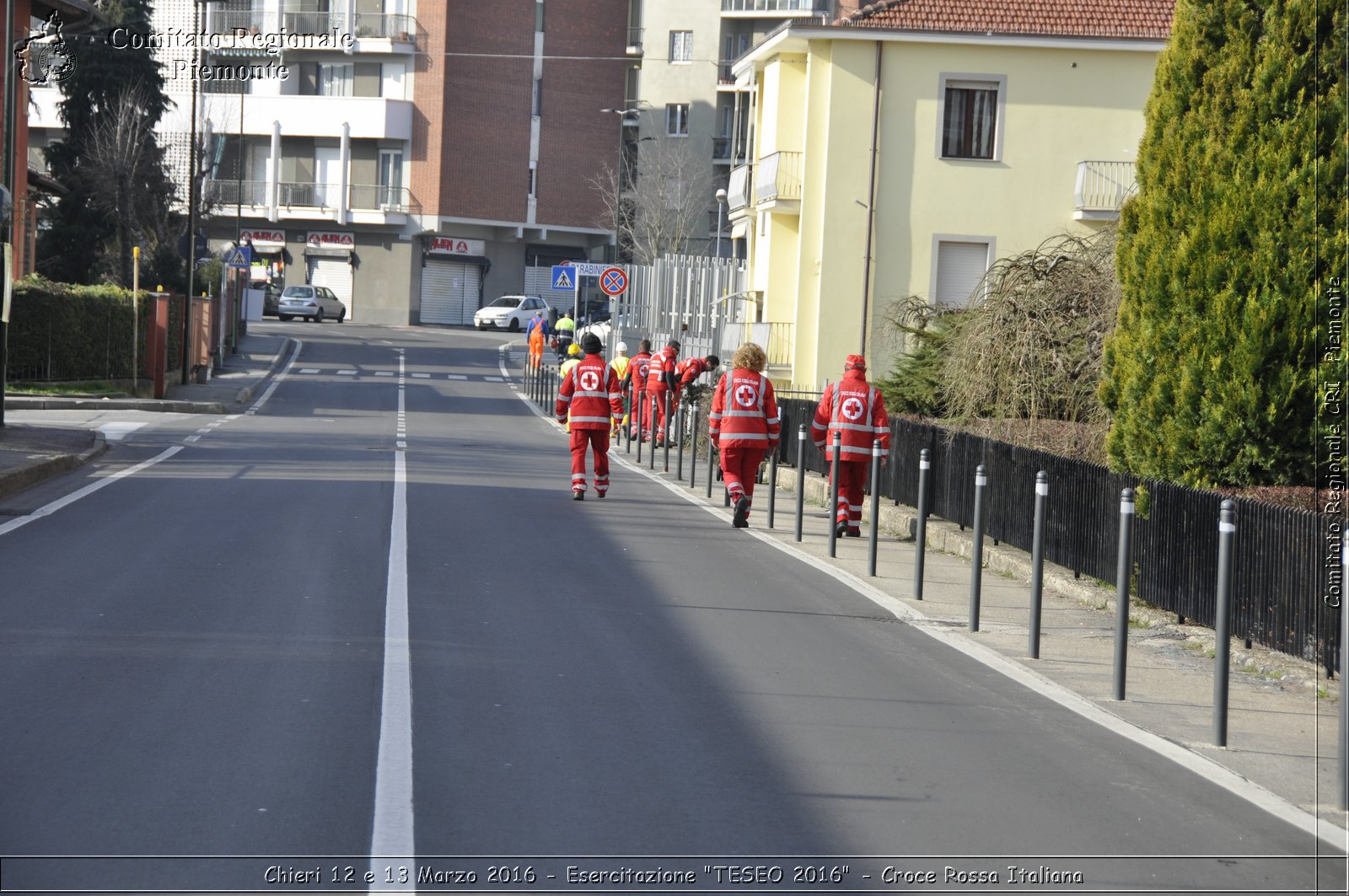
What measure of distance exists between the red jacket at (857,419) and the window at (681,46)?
5854 centimetres

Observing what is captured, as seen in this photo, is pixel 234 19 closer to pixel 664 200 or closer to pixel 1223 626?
pixel 664 200

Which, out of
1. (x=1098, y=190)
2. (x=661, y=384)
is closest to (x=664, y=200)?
(x=1098, y=190)

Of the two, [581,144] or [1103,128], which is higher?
[581,144]

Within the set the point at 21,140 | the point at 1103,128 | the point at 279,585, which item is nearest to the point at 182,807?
the point at 279,585

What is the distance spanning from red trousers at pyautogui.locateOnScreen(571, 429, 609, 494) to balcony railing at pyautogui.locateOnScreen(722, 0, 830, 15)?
56080 mm

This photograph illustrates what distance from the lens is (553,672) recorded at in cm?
773

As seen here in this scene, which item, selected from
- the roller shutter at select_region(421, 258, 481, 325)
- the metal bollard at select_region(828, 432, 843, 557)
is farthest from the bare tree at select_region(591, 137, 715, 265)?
the metal bollard at select_region(828, 432, 843, 557)

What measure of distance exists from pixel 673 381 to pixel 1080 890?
1820cm

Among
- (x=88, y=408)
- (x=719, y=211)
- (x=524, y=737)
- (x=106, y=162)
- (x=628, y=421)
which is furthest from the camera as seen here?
(x=719, y=211)

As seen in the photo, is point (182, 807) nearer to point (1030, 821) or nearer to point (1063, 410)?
point (1030, 821)

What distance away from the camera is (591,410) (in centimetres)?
1683

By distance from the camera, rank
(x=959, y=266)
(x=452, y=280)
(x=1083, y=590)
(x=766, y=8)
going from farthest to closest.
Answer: (x=452, y=280)
(x=766, y=8)
(x=959, y=266)
(x=1083, y=590)

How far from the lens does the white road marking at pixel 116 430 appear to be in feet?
74.9

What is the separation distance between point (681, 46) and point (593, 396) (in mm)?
57173
